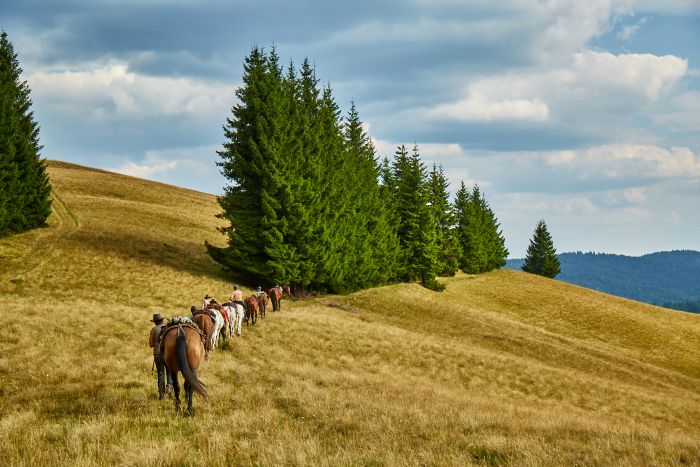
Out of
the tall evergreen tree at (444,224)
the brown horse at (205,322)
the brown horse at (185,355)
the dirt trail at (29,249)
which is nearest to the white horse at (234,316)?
the brown horse at (205,322)

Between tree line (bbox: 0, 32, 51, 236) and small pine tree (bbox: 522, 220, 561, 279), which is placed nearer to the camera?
tree line (bbox: 0, 32, 51, 236)

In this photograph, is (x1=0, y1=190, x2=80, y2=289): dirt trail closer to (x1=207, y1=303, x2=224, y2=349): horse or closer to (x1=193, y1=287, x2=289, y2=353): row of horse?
(x1=193, y1=287, x2=289, y2=353): row of horse

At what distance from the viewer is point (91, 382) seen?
12.8 m

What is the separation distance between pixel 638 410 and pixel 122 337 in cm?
2417

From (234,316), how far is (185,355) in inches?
475

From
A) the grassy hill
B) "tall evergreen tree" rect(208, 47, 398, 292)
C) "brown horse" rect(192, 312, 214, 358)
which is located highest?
"tall evergreen tree" rect(208, 47, 398, 292)

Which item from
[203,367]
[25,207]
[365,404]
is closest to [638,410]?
[365,404]

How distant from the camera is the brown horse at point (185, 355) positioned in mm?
10188

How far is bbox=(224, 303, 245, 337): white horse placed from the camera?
2157 cm

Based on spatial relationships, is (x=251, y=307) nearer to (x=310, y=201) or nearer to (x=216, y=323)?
(x=216, y=323)

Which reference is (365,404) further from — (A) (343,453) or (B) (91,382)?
(B) (91,382)

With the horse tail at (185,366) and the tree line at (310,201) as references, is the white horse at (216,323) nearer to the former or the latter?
the horse tail at (185,366)

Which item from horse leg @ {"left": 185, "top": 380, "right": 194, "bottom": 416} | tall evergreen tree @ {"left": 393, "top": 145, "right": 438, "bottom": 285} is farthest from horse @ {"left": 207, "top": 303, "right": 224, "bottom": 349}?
tall evergreen tree @ {"left": 393, "top": 145, "right": 438, "bottom": 285}

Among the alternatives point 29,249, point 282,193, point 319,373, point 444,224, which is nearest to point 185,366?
A: point 319,373
